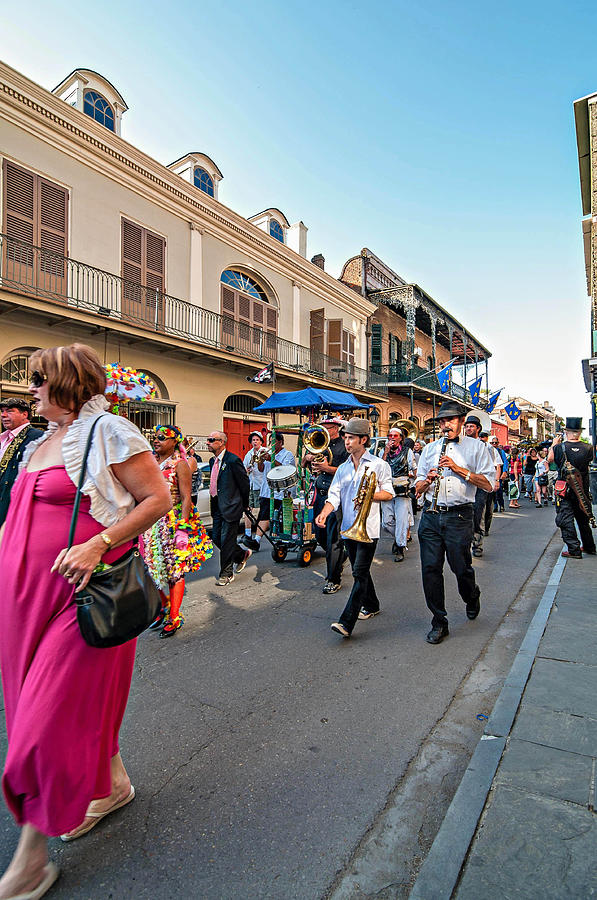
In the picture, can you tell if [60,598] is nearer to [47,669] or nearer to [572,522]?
[47,669]

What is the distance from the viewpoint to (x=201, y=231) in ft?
51.5

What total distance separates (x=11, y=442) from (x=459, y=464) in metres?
3.92

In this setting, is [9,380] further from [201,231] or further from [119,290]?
[201,231]

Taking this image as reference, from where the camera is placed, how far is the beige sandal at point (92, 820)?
6.92ft

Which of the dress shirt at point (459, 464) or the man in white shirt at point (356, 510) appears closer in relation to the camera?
the man in white shirt at point (356, 510)

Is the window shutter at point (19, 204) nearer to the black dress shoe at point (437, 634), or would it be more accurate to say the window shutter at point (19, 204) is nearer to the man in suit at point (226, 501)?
the man in suit at point (226, 501)

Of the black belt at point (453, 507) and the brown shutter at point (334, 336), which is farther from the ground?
the brown shutter at point (334, 336)

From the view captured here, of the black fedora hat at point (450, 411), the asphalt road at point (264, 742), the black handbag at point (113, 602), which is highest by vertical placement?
the black fedora hat at point (450, 411)

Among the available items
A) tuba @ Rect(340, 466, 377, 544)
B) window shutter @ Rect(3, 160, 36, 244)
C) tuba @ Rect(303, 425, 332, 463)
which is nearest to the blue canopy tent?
tuba @ Rect(303, 425, 332, 463)

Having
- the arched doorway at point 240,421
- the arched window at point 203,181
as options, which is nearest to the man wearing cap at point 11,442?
the arched doorway at point 240,421

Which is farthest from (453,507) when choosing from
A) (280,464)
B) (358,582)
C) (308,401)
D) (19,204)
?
(19,204)

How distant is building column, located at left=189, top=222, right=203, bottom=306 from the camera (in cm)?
1546

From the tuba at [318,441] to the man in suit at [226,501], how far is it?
43.3 inches

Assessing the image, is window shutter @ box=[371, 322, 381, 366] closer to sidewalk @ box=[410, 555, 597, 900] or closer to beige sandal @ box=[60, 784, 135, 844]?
sidewalk @ box=[410, 555, 597, 900]
